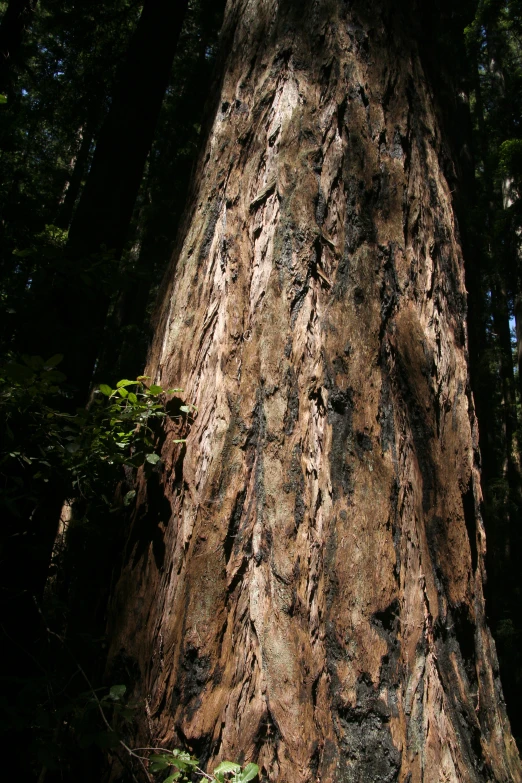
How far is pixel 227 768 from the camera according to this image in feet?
4.27

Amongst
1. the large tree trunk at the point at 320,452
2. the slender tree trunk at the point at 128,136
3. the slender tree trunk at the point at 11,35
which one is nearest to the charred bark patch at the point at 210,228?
the large tree trunk at the point at 320,452

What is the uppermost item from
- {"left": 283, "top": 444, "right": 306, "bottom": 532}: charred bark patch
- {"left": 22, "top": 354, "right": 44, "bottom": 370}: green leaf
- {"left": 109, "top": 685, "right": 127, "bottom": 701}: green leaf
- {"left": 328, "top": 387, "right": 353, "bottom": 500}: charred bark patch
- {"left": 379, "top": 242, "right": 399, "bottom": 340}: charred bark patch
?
{"left": 379, "top": 242, "right": 399, "bottom": 340}: charred bark patch

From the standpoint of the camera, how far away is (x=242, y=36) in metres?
2.29

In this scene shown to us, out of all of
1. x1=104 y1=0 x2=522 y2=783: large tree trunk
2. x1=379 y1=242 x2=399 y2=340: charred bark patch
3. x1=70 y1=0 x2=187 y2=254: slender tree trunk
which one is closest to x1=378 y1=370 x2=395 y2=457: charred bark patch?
x1=104 y1=0 x2=522 y2=783: large tree trunk

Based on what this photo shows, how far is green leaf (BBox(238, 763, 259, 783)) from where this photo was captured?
4.22 ft

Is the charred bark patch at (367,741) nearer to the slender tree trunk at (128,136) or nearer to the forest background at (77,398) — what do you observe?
the forest background at (77,398)

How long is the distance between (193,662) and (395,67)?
6.91 feet

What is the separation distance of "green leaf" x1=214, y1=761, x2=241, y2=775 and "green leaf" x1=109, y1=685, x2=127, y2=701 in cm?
35

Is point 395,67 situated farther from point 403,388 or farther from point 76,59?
point 76,59

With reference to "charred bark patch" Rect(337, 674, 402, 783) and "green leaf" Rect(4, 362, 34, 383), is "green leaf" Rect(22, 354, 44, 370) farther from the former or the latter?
"charred bark patch" Rect(337, 674, 402, 783)

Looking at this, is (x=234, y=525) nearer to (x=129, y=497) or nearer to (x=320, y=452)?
(x=320, y=452)

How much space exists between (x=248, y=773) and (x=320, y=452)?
79 cm

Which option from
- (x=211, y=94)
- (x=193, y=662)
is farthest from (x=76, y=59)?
(x=193, y=662)

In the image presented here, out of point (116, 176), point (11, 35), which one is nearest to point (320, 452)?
point (116, 176)
